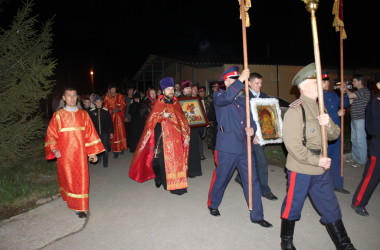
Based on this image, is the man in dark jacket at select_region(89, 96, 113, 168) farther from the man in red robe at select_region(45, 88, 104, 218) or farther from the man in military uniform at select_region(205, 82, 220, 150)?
the man in red robe at select_region(45, 88, 104, 218)

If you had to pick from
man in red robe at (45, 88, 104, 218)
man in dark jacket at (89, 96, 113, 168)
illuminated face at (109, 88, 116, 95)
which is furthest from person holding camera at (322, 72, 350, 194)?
illuminated face at (109, 88, 116, 95)

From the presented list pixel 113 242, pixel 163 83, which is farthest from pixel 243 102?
pixel 113 242

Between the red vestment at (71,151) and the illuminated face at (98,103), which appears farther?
the illuminated face at (98,103)

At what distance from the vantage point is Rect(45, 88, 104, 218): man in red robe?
14.2ft

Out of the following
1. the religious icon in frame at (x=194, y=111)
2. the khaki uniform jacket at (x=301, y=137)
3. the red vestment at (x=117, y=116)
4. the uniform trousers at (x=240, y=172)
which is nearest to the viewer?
the khaki uniform jacket at (x=301, y=137)

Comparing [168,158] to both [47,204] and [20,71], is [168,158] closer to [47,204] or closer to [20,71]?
[47,204]

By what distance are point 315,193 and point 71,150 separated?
132 inches

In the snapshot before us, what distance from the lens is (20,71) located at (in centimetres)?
638

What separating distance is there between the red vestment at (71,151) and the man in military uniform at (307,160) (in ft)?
9.63

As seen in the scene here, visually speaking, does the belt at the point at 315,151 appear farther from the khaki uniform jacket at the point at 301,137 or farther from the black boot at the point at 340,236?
the black boot at the point at 340,236

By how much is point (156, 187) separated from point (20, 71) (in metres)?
3.94

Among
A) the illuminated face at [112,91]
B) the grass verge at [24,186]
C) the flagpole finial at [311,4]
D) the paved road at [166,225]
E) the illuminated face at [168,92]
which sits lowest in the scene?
the paved road at [166,225]

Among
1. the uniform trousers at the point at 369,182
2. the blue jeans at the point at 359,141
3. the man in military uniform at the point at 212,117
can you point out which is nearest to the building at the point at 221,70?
the man in military uniform at the point at 212,117

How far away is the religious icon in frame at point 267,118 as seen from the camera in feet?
16.3
